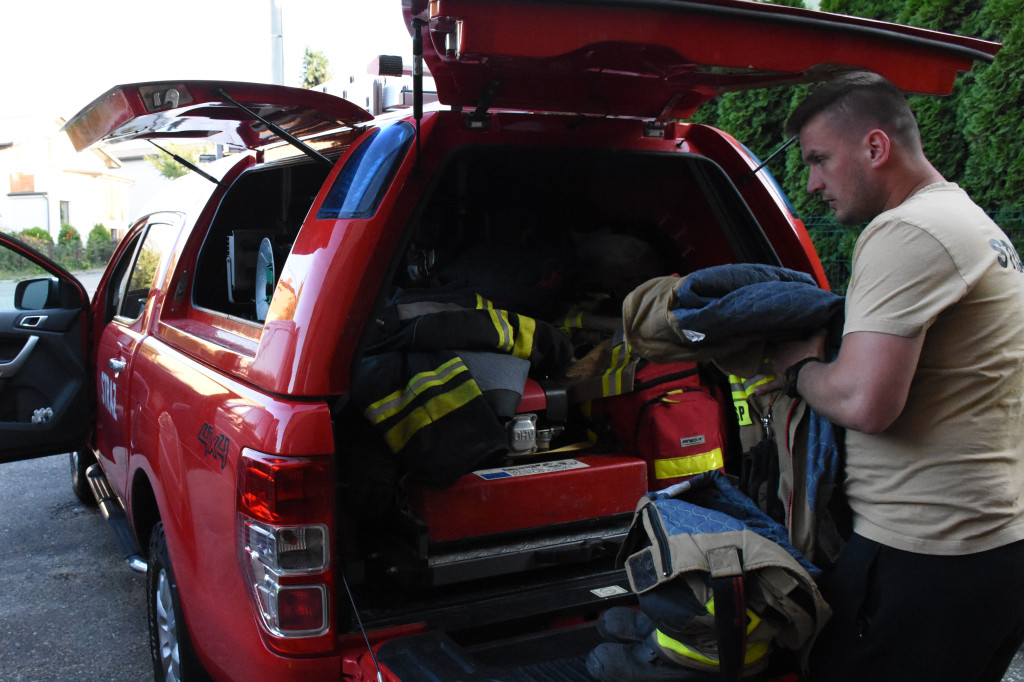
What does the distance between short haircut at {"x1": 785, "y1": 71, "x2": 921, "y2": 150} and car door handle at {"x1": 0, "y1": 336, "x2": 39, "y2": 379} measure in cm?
353

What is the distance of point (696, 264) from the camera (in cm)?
321

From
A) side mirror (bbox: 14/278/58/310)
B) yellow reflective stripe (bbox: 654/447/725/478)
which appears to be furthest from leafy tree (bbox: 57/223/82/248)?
yellow reflective stripe (bbox: 654/447/725/478)

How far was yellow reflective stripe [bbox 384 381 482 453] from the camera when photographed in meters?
2.26

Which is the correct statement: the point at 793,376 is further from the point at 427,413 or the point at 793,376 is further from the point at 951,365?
the point at 427,413

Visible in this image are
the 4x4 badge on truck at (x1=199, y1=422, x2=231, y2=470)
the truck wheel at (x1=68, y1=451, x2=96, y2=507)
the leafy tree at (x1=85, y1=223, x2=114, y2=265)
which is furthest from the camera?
the leafy tree at (x1=85, y1=223, x2=114, y2=265)

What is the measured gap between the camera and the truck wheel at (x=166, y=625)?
8.16 ft

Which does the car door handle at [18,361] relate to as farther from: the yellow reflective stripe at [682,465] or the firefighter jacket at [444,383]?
the yellow reflective stripe at [682,465]

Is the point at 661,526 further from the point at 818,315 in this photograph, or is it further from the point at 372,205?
the point at 372,205

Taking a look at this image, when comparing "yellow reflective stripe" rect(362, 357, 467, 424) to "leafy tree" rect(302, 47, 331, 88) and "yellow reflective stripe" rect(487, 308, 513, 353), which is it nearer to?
"yellow reflective stripe" rect(487, 308, 513, 353)

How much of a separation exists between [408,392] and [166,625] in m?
1.23

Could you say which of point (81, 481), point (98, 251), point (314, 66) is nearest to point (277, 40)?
point (81, 481)

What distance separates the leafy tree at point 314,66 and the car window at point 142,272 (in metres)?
35.7

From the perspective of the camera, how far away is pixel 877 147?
62.7 inches

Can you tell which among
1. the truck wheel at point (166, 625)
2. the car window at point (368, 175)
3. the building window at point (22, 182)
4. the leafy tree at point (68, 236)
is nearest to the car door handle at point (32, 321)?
the truck wheel at point (166, 625)
